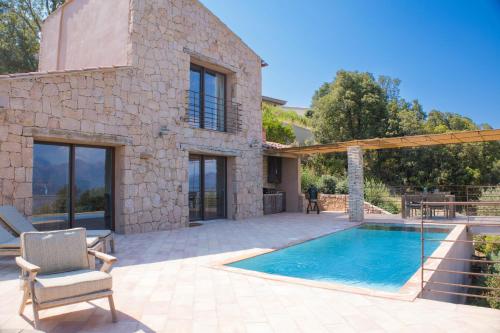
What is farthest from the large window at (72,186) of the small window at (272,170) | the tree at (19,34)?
the tree at (19,34)

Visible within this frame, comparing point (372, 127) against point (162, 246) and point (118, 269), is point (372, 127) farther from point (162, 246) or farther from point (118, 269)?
point (118, 269)

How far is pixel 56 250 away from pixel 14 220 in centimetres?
364

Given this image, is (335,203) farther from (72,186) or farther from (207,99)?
(72,186)

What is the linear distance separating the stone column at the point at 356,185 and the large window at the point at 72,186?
8.93 m

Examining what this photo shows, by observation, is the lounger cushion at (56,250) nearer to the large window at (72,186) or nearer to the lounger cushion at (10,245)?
the lounger cushion at (10,245)

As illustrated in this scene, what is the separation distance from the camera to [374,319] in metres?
3.78

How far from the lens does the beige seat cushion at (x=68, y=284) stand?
344 cm

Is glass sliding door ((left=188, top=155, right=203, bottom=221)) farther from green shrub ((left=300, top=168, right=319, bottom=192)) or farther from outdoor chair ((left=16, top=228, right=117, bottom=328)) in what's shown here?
green shrub ((left=300, top=168, right=319, bottom=192))

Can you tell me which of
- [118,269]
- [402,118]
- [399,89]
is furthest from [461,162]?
[118,269]

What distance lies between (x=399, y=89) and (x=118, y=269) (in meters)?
30.5

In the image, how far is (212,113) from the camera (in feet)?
44.7

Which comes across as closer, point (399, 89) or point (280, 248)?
point (280, 248)

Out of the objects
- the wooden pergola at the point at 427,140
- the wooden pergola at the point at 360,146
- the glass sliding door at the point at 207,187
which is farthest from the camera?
the glass sliding door at the point at 207,187

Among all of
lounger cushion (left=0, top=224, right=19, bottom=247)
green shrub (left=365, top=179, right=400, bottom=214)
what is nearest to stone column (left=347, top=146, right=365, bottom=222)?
green shrub (left=365, top=179, right=400, bottom=214)
